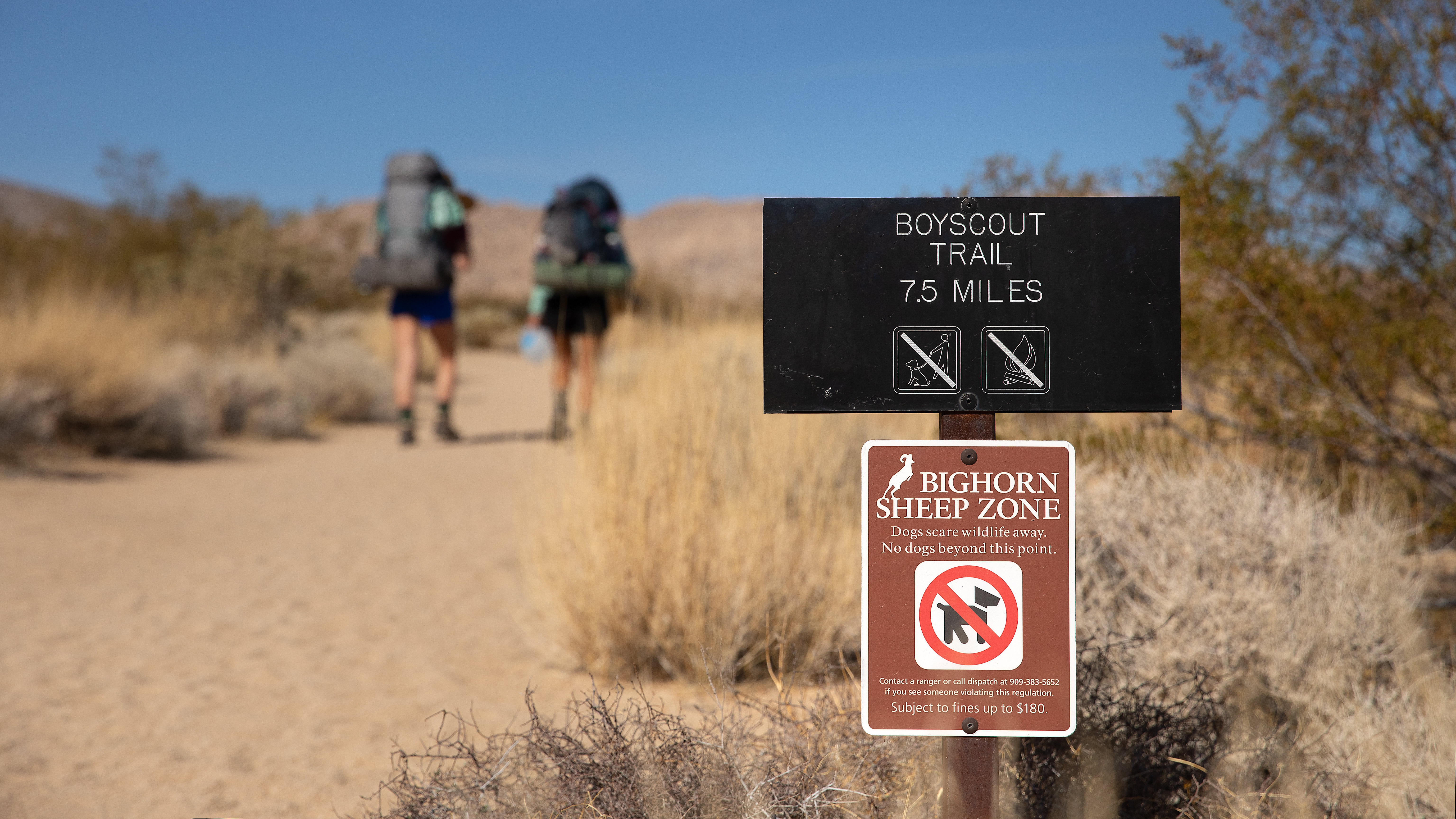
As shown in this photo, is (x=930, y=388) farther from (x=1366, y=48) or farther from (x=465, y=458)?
(x=465, y=458)

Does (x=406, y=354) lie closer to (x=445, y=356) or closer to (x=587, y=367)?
(x=445, y=356)

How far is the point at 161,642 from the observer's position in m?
4.27

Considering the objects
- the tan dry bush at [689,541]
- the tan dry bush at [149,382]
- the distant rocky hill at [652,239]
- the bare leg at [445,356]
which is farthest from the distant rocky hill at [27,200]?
the tan dry bush at [689,541]

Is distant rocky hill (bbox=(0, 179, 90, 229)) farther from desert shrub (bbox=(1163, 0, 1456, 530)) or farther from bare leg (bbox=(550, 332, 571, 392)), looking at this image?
desert shrub (bbox=(1163, 0, 1456, 530))

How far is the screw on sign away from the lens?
2.02 m

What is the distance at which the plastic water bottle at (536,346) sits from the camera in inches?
282

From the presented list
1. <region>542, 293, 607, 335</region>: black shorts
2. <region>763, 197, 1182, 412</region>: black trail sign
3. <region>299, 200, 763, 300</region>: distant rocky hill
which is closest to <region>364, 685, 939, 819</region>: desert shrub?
<region>763, 197, 1182, 412</region>: black trail sign

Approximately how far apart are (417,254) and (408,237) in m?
0.17

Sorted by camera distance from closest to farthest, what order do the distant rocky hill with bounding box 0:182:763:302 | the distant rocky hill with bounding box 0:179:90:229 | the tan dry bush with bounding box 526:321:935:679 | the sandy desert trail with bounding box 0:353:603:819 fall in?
the sandy desert trail with bounding box 0:353:603:819 → the tan dry bush with bounding box 526:321:935:679 → the distant rocky hill with bounding box 0:182:763:302 → the distant rocky hill with bounding box 0:179:90:229

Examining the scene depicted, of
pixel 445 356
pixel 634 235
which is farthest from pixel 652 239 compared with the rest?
pixel 445 356

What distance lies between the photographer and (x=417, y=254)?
7.97m

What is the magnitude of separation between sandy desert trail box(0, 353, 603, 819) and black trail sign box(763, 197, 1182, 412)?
149 cm

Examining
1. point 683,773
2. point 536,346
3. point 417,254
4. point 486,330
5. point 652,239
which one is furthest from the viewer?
point 652,239

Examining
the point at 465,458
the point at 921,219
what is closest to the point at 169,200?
the point at 465,458
